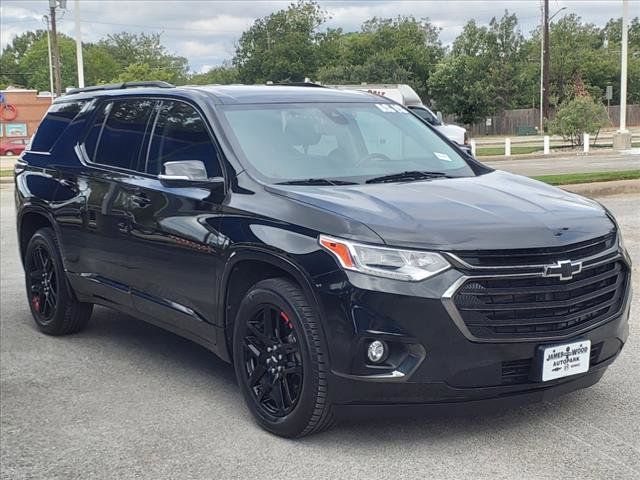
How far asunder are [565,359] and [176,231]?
232cm

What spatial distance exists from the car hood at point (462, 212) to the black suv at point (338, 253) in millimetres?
11

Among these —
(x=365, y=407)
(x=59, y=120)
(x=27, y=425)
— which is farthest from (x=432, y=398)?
(x=59, y=120)

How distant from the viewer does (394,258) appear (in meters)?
3.83

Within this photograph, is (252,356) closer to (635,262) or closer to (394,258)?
(394,258)

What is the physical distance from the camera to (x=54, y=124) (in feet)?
22.4

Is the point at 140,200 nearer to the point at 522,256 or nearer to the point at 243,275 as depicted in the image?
the point at 243,275

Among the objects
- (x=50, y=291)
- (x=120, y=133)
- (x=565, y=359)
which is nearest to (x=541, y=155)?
(x=50, y=291)

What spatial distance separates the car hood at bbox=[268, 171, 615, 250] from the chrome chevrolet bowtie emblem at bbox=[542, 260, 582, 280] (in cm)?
10

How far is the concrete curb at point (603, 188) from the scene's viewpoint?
14742mm

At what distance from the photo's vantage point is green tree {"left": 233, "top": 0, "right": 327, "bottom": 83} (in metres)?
77.2

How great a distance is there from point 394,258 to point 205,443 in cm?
143

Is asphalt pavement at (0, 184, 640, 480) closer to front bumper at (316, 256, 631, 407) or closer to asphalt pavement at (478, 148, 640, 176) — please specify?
front bumper at (316, 256, 631, 407)

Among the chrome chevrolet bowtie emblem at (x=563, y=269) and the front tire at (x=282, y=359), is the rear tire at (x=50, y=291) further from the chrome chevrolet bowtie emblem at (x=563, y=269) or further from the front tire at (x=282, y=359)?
the chrome chevrolet bowtie emblem at (x=563, y=269)

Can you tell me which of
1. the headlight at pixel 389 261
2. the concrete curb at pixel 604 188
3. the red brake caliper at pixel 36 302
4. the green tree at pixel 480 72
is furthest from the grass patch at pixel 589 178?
the green tree at pixel 480 72
